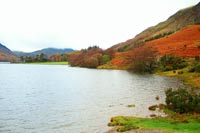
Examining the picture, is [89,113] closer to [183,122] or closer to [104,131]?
[104,131]

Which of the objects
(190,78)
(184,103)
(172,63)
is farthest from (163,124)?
(172,63)

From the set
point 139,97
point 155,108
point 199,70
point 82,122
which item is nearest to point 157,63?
point 199,70

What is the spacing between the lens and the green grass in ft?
105

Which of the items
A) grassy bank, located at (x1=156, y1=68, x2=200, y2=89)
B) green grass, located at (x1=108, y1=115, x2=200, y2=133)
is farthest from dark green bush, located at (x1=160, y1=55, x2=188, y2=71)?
green grass, located at (x1=108, y1=115, x2=200, y2=133)

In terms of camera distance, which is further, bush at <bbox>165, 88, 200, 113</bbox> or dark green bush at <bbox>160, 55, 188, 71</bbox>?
dark green bush at <bbox>160, 55, 188, 71</bbox>

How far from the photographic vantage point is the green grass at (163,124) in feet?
105

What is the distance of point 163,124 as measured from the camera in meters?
34.8

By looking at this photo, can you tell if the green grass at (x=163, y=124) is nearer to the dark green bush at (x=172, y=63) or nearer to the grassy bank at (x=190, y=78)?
the grassy bank at (x=190, y=78)

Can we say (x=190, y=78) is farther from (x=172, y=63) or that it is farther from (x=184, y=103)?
(x=184, y=103)

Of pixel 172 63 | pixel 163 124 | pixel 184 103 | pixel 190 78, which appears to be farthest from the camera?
pixel 172 63

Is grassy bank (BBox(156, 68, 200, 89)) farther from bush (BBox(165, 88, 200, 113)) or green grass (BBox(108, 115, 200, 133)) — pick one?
green grass (BBox(108, 115, 200, 133))

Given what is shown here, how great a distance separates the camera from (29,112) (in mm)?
47562

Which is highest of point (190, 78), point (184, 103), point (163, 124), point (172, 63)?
point (172, 63)

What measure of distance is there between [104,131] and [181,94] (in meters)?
15.4
